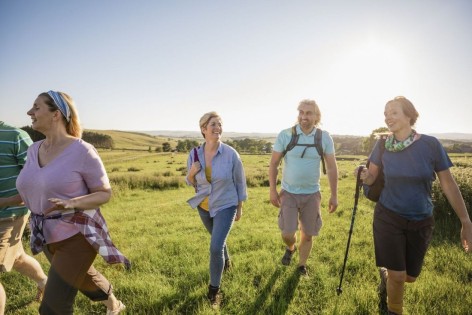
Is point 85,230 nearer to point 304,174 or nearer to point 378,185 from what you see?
point 304,174

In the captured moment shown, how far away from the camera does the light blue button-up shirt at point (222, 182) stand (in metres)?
3.99

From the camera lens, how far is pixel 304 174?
4.42m

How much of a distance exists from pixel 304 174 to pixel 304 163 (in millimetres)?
178

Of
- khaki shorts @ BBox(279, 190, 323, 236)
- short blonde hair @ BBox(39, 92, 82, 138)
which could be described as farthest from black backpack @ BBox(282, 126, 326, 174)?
short blonde hair @ BBox(39, 92, 82, 138)

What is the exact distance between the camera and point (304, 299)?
155 inches

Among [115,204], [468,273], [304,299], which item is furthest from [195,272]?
[115,204]

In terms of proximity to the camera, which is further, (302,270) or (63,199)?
(302,270)

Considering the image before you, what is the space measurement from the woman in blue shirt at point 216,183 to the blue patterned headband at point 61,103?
1832 mm

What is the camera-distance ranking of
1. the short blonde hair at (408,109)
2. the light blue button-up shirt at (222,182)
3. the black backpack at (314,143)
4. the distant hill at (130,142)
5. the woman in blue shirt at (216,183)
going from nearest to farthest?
the short blonde hair at (408,109), the woman in blue shirt at (216,183), the light blue button-up shirt at (222,182), the black backpack at (314,143), the distant hill at (130,142)

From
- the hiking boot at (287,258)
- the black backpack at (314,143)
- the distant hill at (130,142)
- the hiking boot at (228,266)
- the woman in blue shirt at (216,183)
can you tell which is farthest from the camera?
the distant hill at (130,142)

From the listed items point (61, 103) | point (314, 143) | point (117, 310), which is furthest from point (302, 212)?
point (61, 103)

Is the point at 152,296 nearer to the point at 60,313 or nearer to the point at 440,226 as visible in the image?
the point at 60,313

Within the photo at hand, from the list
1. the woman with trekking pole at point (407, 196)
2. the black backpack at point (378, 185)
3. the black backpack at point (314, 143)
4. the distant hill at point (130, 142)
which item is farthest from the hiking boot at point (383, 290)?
the distant hill at point (130, 142)

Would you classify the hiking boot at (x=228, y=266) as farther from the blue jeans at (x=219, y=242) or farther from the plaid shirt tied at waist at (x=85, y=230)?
the plaid shirt tied at waist at (x=85, y=230)
